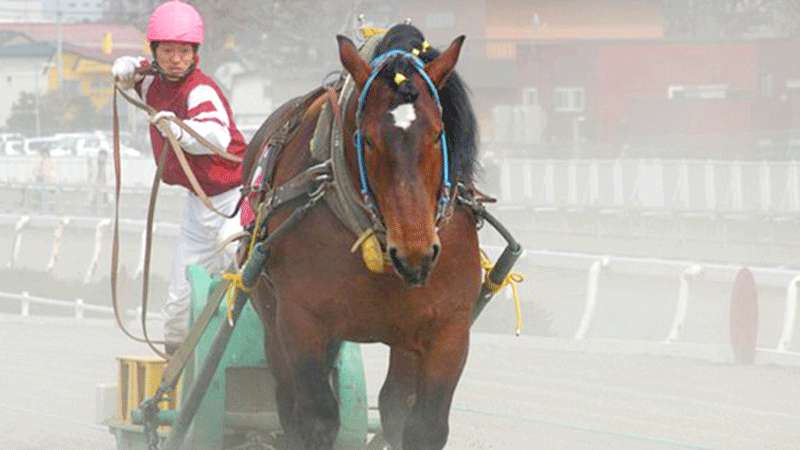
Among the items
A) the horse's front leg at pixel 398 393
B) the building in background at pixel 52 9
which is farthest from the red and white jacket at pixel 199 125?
the building in background at pixel 52 9

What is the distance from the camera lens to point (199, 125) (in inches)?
299

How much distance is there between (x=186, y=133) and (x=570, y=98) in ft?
121

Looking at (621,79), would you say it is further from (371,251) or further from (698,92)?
(371,251)

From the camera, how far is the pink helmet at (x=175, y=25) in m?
7.63

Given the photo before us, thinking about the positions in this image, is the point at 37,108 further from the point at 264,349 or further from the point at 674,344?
the point at 264,349

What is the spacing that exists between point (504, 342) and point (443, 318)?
9981mm

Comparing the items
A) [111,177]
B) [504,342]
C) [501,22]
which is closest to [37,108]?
[111,177]

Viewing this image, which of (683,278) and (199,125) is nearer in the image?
(199,125)

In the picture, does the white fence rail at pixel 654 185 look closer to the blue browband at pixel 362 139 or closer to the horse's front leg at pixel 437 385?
the horse's front leg at pixel 437 385

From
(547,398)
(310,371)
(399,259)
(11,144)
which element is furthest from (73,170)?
(399,259)

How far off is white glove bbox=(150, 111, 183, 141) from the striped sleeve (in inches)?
5.6

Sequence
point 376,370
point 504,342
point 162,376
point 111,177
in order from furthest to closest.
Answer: point 111,177, point 504,342, point 376,370, point 162,376

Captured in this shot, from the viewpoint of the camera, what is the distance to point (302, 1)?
133 ft

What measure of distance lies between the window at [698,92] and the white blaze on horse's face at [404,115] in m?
35.7
